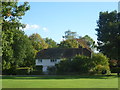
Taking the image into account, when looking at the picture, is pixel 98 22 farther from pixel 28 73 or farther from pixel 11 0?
pixel 11 0

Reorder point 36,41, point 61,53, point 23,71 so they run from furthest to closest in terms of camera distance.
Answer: point 36,41, point 61,53, point 23,71

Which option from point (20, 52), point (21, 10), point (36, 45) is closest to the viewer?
point (21, 10)

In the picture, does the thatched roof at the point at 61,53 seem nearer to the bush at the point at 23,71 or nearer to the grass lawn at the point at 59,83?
the bush at the point at 23,71

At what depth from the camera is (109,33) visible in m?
51.5

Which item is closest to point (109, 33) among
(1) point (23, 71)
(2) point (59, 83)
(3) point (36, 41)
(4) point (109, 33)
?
(4) point (109, 33)

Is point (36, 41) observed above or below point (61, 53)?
above

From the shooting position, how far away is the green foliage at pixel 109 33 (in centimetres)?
5003

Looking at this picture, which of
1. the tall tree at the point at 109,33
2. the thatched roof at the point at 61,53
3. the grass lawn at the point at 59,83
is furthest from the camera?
the thatched roof at the point at 61,53

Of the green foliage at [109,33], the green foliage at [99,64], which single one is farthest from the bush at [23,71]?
the green foliage at [109,33]

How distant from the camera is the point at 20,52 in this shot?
207 ft

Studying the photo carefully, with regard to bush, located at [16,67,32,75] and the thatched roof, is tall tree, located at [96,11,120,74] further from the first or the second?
bush, located at [16,67,32,75]

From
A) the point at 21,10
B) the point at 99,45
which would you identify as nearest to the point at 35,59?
the point at 99,45

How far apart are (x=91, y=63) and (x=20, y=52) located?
766 inches

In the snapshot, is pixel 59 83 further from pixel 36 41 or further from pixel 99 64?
pixel 36 41
